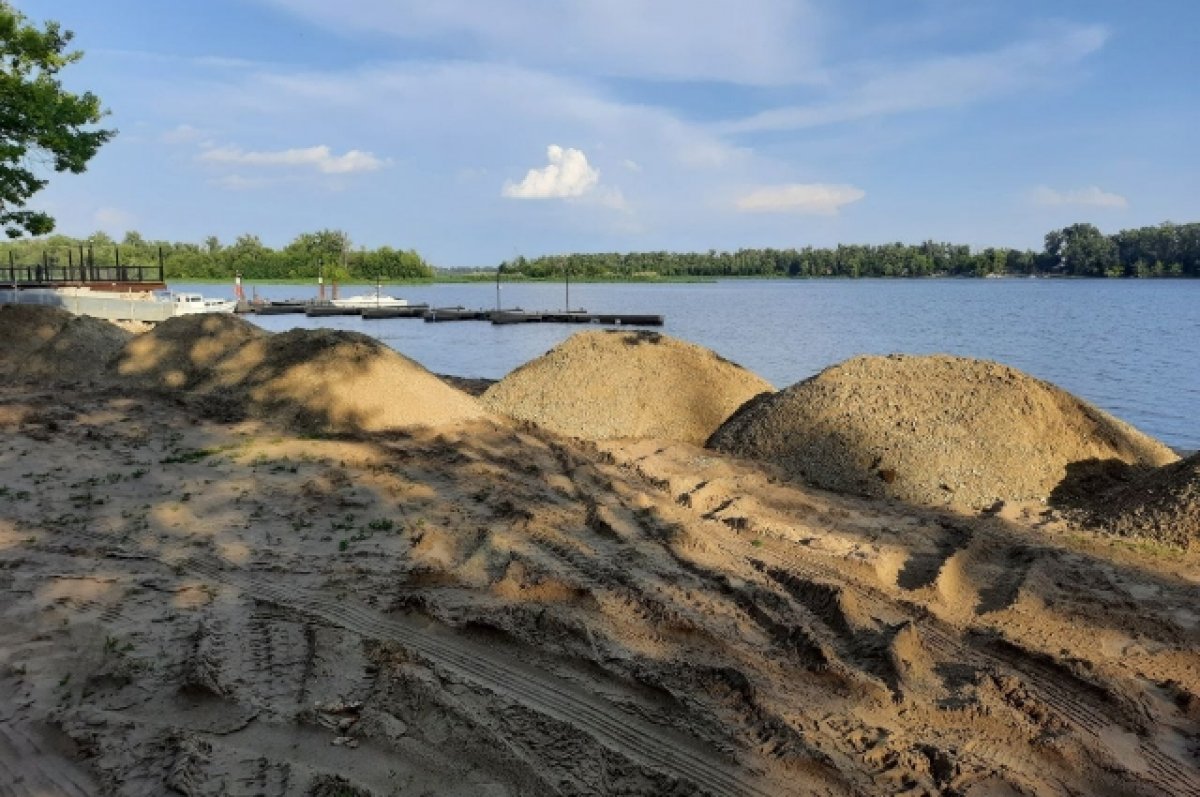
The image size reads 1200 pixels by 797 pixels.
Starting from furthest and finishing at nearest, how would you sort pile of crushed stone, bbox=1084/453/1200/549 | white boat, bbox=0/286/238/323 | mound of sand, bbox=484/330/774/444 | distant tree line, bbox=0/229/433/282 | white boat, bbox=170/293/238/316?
distant tree line, bbox=0/229/433/282, white boat, bbox=170/293/238/316, white boat, bbox=0/286/238/323, mound of sand, bbox=484/330/774/444, pile of crushed stone, bbox=1084/453/1200/549

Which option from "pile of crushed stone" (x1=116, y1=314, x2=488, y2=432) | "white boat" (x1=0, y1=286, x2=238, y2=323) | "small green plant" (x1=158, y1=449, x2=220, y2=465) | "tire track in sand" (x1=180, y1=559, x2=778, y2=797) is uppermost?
"white boat" (x1=0, y1=286, x2=238, y2=323)

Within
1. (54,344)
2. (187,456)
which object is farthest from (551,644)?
(54,344)

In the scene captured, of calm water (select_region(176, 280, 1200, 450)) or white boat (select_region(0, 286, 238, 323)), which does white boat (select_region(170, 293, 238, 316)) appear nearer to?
white boat (select_region(0, 286, 238, 323))

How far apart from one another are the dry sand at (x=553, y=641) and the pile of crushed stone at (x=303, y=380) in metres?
2.62

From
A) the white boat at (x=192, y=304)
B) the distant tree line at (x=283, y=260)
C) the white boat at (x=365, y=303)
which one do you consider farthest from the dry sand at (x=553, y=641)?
the distant tree line at (x=283, y=260)

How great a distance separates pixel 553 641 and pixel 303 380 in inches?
333

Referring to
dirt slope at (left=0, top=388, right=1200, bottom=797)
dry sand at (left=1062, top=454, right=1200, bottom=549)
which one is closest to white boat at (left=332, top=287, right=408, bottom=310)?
dirt slope at (left=0, top=388, right=1200, bottom=797)

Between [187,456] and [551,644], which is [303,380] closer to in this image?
[187,456]

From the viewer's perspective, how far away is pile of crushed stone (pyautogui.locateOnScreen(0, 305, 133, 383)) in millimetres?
15548

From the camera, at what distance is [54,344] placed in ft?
54.7

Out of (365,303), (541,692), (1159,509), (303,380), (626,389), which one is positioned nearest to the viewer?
(541,692)

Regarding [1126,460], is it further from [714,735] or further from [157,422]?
[157,422]

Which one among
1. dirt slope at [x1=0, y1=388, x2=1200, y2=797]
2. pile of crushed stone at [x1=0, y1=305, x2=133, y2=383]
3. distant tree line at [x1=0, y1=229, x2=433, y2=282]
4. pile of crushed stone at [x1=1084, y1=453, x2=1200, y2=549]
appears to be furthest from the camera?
distant tree line at [x1=0, y1=229, x2=433, y2=282]

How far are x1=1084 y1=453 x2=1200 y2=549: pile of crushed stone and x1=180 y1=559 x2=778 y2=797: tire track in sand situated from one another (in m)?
6.32
